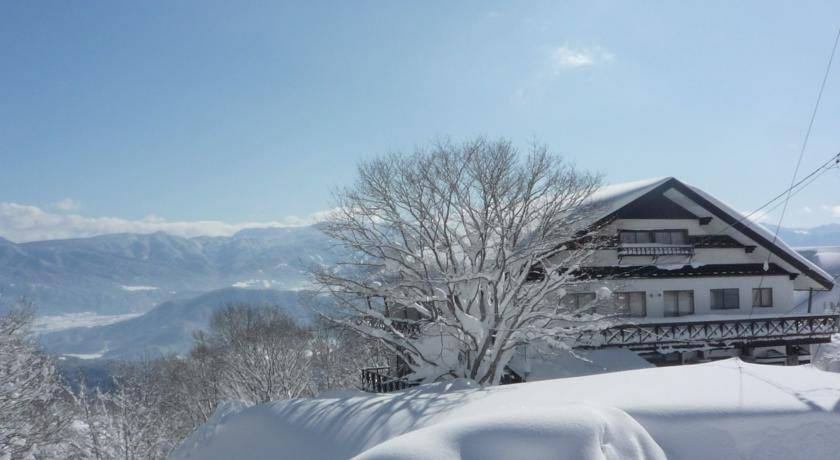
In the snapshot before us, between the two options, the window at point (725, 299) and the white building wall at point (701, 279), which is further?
the window at point (725, 299)

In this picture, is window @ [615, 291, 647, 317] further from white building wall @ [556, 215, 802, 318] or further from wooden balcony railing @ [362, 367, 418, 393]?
wooden balcony railing @ [362, 367, 418, 393]

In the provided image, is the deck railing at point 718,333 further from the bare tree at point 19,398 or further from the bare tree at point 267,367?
the bare tree at point 19,398

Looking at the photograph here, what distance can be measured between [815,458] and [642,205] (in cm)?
1973

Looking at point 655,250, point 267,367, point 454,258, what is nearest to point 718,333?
point 655,250

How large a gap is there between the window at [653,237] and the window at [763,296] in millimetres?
4255

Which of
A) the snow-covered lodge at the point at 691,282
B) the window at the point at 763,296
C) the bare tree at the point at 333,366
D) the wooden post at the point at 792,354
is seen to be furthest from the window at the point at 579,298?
the bare tree at the point at 333,366

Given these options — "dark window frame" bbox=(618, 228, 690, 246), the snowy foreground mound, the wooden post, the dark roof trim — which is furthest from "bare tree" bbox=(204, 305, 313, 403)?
the wooden post

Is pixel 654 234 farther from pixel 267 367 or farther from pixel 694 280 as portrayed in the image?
pixel 267 367

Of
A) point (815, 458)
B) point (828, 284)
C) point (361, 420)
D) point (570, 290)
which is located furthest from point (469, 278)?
point (828, 284)

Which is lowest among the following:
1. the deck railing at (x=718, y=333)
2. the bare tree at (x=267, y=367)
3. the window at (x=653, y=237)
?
the bare tree at (x=267, y=367)

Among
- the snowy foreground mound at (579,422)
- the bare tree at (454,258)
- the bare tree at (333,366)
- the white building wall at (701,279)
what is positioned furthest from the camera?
the bare tree at (333,366)

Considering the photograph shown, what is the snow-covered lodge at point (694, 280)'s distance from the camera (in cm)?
2288

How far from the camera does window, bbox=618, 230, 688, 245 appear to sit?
2531 cm

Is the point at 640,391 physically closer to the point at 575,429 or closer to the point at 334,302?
the point at 575,429
